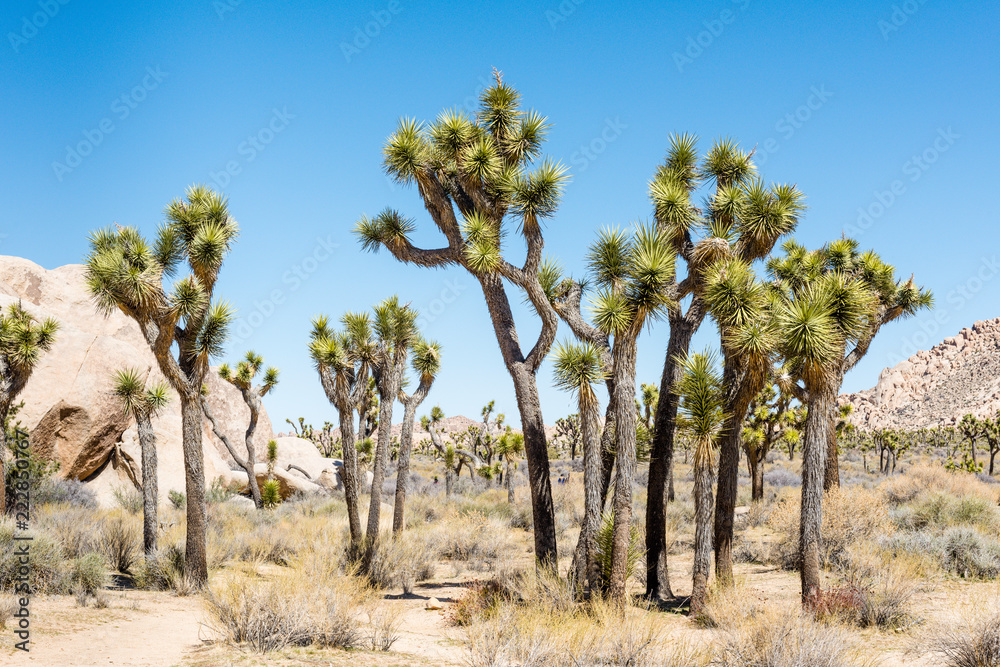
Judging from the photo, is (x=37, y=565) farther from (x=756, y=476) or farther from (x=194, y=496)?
(x=756, y=476)

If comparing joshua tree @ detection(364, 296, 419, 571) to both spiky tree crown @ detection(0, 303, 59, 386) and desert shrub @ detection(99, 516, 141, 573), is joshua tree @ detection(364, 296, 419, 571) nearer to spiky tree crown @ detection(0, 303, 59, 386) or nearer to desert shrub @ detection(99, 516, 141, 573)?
desert shrub @ detection(99, 516, 141, 573)

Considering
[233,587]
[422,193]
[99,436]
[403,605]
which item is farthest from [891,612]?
[99,436]

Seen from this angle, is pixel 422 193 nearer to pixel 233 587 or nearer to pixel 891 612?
pixel 233 587

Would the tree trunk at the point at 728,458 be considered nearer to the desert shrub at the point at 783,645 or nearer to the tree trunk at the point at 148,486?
the desert shrub at the point at 783,645

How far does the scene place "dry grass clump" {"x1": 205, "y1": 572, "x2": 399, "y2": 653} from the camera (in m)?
7.95

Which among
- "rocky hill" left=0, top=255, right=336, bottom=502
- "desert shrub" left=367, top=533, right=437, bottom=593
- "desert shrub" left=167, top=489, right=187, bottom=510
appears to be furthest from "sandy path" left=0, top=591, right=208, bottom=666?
"desert shrub" left=167, top=489, right=187, bottom=510

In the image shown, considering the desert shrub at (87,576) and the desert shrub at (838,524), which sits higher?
the desert shrub at (838,524)

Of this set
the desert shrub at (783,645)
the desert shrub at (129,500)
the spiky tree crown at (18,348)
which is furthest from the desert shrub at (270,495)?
the desert shrub at (783,645)

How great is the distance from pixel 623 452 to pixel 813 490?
300 cm

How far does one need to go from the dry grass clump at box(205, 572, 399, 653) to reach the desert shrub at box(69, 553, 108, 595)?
12.4 feet

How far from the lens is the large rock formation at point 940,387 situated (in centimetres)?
9069

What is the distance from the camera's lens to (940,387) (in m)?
104

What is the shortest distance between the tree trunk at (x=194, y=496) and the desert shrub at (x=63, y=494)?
7232 mm

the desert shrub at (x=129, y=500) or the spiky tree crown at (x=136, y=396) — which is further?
the desert shrub at (x=129, y=500)
